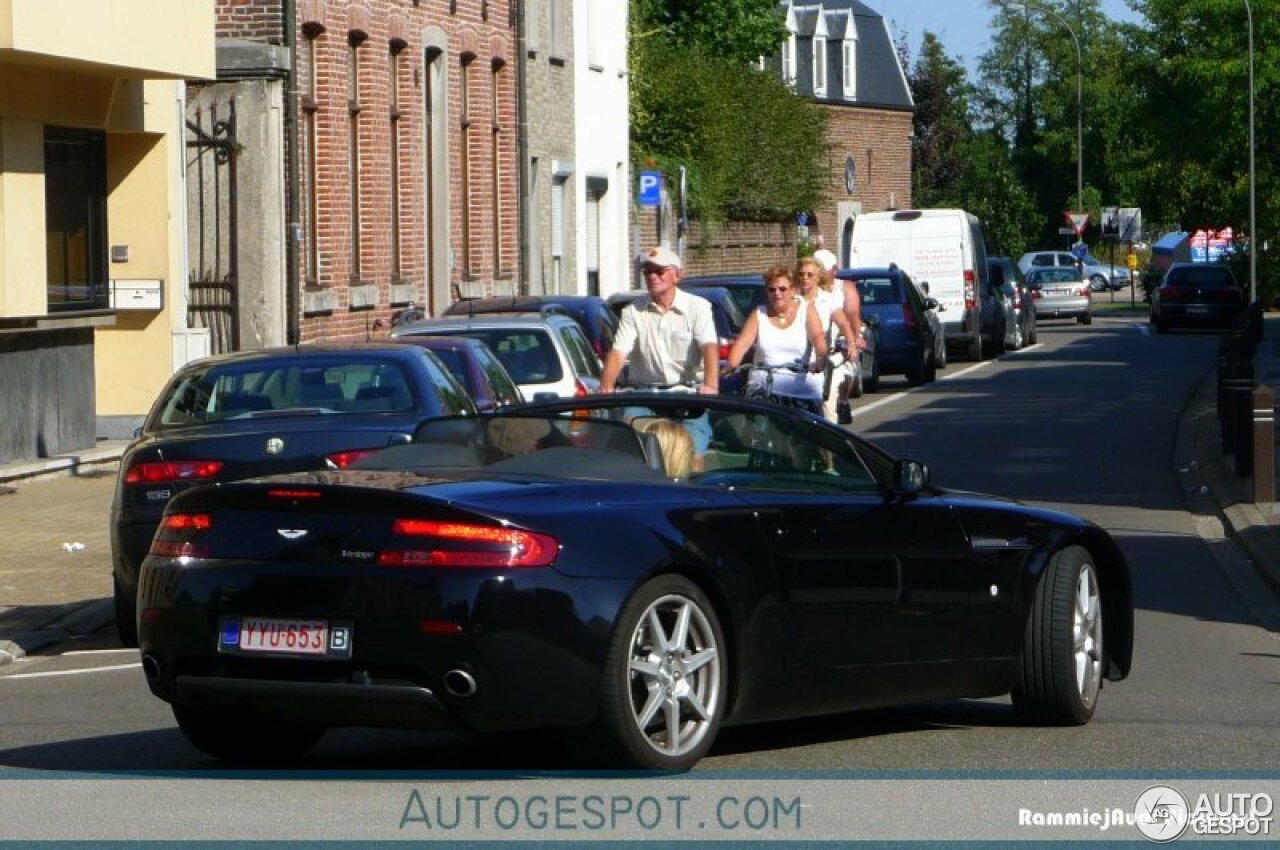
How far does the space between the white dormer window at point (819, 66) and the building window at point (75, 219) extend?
62786mm

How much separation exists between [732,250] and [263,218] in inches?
1117

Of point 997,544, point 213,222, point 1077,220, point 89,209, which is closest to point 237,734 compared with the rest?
point 997,544

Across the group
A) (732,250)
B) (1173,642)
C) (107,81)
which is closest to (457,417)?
(1173,642)

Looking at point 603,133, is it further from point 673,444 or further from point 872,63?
point 872,63

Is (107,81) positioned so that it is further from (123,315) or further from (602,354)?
(602,354)

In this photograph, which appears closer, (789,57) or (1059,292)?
(1059,292)

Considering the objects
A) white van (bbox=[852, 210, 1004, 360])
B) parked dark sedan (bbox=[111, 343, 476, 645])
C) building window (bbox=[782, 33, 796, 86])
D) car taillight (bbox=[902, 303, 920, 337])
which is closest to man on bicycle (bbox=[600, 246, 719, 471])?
parked dark sedan (bbox=[111, 343, 476, 645])

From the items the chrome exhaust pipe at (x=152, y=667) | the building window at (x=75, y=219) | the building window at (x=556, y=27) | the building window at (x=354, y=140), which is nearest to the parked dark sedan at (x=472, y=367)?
the chrome exhaust pipe at (x=152, y=667)

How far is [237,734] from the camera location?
8.46 meters

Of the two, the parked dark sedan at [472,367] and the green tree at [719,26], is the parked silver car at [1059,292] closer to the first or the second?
the green tree at [719,26]

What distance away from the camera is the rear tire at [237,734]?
8.39m

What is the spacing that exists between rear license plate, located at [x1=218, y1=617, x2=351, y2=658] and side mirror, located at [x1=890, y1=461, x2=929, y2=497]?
2169mm

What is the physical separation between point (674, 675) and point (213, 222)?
21301 millimetres

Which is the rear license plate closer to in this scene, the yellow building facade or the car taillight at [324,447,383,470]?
the car taillight at [324,447,383,470]
